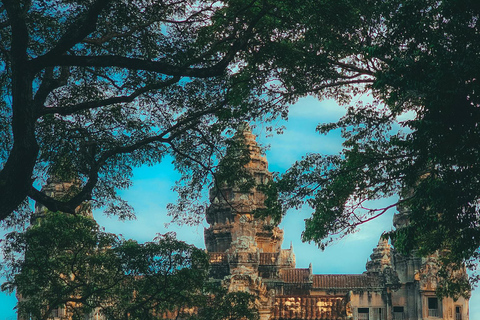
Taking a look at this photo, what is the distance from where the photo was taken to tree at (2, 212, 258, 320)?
23.9 m

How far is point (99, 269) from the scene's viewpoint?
83.1 ft

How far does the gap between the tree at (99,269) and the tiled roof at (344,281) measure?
26194mm

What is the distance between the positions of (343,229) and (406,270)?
3278cm

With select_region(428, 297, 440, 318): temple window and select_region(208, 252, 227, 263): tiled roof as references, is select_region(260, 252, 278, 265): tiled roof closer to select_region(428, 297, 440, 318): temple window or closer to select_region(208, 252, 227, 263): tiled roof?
select_region(208, 252, 227, 263): tiled roof

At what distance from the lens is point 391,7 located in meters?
16.5

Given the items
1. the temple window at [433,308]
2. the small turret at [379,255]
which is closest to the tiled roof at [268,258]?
the temple window at [433,308]

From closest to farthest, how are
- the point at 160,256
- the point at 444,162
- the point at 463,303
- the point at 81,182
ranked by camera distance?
the point at 444,162, the point at 81,182, the point at 160,256, the point at 463,303

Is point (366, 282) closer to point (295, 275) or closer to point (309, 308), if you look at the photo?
point (295, 275)

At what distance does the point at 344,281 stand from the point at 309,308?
1695 cm

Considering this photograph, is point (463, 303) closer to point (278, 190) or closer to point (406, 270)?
point (406, 270)

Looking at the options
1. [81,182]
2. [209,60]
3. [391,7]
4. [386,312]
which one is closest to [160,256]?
[81,182]

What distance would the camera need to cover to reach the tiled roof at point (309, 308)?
1334 inches

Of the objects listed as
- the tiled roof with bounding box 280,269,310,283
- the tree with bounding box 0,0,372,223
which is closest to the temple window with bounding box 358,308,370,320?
the tiled roof with bounding box 280,269,310,283

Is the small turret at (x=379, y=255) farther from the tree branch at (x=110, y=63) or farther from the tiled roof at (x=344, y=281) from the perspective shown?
the tree branch at (x=110, y=63)
